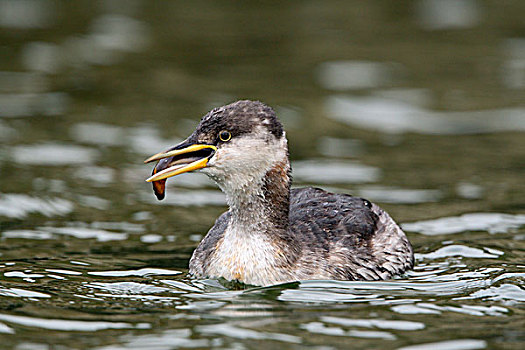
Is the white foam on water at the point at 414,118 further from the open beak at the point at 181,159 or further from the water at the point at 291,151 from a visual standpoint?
the open beak at the point at 181,159

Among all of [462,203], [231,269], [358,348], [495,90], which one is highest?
[495,90]

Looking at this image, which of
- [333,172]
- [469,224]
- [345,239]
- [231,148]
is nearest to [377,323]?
[345,239]

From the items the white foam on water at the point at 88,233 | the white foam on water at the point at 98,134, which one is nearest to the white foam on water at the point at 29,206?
the white foam on water at the point at 88,233

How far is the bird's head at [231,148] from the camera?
9.73 meters

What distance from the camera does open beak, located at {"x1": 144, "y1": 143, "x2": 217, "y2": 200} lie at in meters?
9.62

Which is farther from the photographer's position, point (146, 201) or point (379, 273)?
point (146, 201)

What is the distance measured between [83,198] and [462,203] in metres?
4.86

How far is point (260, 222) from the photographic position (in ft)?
33.3

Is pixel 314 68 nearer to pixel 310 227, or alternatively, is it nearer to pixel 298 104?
pixel 298 104

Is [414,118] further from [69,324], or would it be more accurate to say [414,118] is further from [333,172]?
[69,324]

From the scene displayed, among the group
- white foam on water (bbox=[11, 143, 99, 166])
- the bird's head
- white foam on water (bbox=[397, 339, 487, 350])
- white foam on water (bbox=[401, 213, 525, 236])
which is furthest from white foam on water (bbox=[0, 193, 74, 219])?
white foam on water (bbox=[397, 339, 487, 350])

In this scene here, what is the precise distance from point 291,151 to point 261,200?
5.61 m

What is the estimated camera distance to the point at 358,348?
820 centimetres

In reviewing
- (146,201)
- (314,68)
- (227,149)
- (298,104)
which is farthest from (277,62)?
(227,149)
